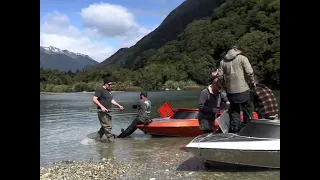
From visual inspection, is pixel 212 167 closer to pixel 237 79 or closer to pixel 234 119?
pixel 234 119

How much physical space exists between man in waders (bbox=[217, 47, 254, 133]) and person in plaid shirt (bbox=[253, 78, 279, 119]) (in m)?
0.39

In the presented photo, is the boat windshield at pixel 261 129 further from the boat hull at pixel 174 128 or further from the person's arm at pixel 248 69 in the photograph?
the boat hull at pixel 174 128

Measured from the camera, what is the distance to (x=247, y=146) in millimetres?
7441

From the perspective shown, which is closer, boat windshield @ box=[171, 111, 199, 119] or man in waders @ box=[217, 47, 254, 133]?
man in waders @ box=[217, 47, 254, 133]

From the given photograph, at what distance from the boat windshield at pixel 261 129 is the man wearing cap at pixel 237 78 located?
0.57 m

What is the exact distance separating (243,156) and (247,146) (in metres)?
0.23

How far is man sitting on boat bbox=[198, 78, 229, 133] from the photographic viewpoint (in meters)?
9.02

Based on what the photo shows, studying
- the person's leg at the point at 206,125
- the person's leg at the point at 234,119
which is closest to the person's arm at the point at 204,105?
the person's leg at the point at 206,125

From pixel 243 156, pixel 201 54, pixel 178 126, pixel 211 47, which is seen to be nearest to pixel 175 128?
pixel 178 126

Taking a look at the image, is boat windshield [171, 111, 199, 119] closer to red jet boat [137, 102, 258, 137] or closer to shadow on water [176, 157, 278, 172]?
red jet boat [137, 102, 258, 137]

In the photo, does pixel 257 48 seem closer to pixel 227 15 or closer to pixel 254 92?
pixel 227 15

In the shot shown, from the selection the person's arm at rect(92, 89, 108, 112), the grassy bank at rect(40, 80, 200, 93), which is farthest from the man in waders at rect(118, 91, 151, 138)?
the grassy bank at rect(40, 80, 200, 93)
